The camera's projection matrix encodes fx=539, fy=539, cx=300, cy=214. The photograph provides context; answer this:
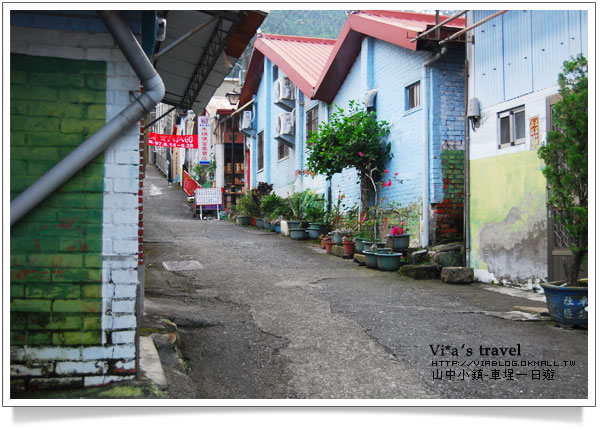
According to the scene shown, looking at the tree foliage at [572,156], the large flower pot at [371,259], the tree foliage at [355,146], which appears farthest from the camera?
the tree foliage at [355,146]

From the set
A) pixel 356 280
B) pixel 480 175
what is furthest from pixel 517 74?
pixel 356 280

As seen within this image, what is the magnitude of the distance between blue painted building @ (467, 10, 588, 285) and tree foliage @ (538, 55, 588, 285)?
1.20 m

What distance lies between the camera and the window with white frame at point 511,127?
7383 millimetres

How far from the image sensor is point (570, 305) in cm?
525

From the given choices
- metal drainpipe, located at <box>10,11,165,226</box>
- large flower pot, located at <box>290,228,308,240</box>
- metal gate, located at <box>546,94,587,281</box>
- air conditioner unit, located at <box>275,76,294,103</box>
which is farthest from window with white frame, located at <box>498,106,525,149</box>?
air conditioner unit, located at <box>275,76,294,103</box>

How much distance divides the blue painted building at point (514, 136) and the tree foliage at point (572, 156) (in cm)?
120

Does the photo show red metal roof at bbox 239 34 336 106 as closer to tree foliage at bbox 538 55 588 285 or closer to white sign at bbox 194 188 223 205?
white sign at bbox 194 188 223 205

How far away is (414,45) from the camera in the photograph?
9.32 m

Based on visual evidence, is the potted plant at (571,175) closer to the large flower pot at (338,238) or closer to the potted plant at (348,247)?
the potted plant at (348,247)

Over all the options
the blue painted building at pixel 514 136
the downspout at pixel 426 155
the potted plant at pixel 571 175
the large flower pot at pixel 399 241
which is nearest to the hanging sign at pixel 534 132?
the blue painted building at pixel 514 136

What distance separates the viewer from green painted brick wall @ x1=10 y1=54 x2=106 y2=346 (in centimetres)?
335

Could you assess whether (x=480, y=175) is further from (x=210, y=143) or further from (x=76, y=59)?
→ (x=210, y=143)

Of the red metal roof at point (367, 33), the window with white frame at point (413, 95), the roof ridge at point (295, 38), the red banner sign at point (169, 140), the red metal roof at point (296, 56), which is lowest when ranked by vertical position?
the red banner sign at point (169, 140)

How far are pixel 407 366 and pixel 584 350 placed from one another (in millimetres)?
1635
